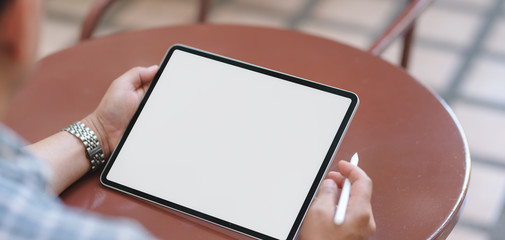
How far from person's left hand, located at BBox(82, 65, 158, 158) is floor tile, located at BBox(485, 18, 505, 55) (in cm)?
136

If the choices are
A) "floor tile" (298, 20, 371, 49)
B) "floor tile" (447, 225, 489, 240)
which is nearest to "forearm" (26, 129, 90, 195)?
"floor tile" (447, 225, 489, 240)

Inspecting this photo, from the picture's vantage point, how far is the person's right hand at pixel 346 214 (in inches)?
26.8

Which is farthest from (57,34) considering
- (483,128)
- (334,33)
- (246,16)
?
(483,128)

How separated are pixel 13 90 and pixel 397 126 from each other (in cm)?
57

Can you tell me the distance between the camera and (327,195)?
2.35 feet

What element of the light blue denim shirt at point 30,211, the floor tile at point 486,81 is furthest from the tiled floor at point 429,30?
the light blue denim shirt at point 30,211

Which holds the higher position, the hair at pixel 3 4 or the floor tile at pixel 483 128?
the floor tile at pixel 483 128

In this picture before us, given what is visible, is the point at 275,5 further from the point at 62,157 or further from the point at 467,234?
the point at 62,157

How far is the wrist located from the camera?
0.83 metres

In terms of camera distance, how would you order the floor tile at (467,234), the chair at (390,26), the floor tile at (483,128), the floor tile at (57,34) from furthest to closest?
the floor tile at (57,34), the floor tile at (483,128), the floor tile at (467,234), the chair at (390,26)

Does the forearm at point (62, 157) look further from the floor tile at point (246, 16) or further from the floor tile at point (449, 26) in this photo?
the floor tile at point (449, 26)

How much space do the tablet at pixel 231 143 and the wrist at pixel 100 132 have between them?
0.11 ft

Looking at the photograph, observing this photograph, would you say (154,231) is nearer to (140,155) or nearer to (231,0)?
(140,155)

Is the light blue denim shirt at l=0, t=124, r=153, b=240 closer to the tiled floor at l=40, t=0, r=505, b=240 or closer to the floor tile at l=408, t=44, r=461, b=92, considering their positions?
the tiled floor at l=40, t=0, r=505, b=240
